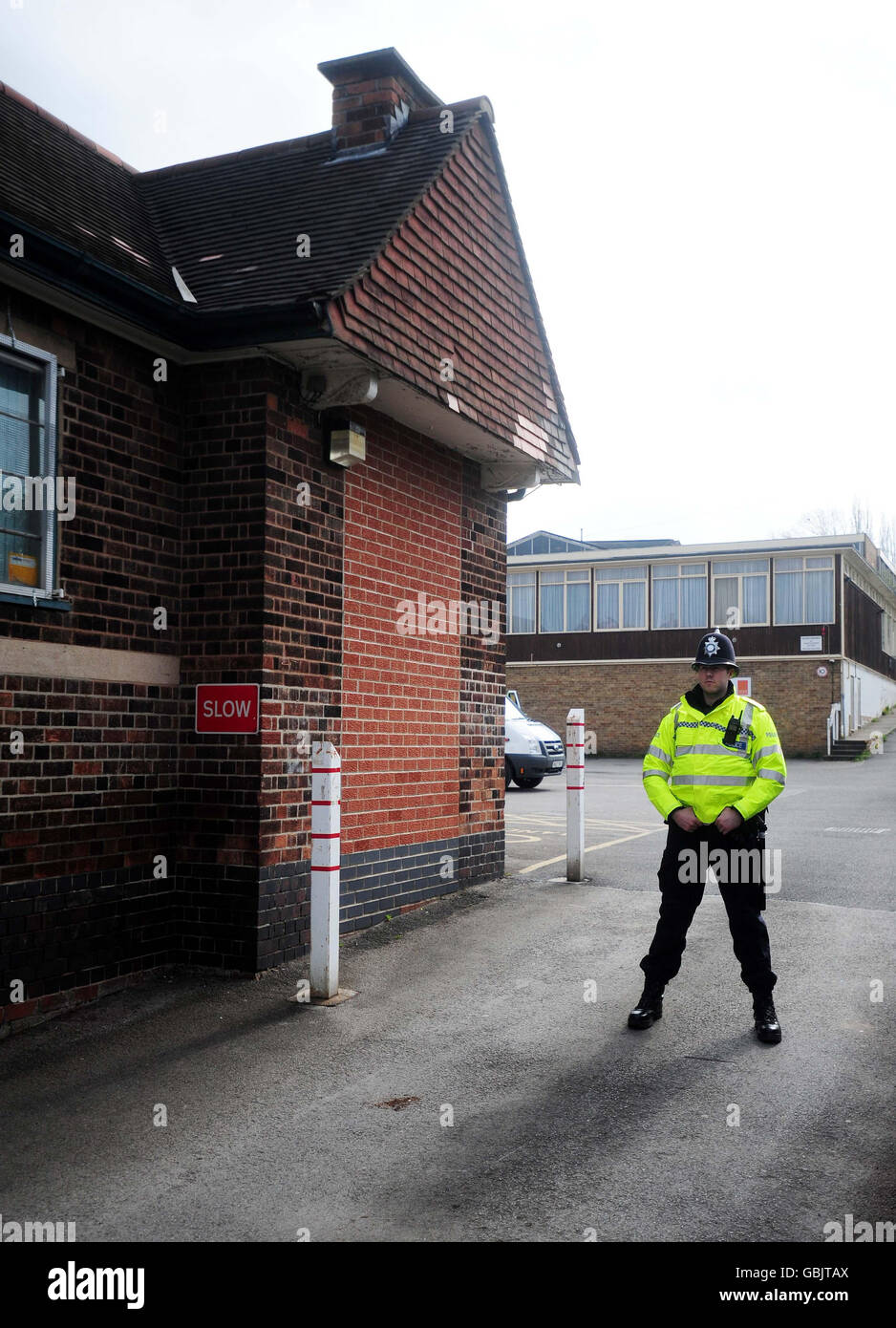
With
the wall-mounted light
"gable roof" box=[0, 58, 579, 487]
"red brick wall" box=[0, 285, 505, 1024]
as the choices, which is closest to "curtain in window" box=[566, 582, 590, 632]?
"gable roof" box=[0, 58, 579, 487]

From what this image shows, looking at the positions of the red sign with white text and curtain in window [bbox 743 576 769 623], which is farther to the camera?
curtain in window [bbox 743 576 769 623]

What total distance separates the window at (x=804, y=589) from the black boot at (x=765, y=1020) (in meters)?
30.9

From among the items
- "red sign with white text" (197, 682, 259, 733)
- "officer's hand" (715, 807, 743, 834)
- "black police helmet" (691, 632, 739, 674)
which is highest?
"black police helmet" (691, 632, 739, 674)

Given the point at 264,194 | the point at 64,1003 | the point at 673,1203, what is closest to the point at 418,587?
the point at 264,194

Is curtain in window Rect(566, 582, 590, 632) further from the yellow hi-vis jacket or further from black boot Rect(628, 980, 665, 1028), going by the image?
black boot Rect(628, 980, 665, 1028)

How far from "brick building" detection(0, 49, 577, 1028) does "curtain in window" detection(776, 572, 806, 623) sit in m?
27.9

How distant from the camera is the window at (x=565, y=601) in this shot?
39469 mm

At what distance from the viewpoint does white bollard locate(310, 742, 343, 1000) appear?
6418mm

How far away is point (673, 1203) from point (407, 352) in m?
5.62

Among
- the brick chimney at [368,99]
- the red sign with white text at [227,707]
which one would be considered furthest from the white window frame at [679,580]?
the red sign with white text at [227,707]

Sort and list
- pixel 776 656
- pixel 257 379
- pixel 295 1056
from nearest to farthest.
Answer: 1. pixel 295 1056
2. pixel 257 379
3. pixel 776 656

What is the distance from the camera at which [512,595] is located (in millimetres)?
41438

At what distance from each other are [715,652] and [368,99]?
18.9ft
